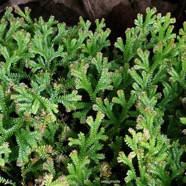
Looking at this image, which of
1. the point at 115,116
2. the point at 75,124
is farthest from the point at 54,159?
the point at 115,116

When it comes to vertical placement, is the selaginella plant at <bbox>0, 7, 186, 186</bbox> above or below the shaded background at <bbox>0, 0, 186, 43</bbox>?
below

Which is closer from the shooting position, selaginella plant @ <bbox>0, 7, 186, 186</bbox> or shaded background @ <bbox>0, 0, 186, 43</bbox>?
selaginella plant @ <bbox>0, 7, 186, 186</bbox>

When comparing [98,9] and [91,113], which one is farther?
[98,9]

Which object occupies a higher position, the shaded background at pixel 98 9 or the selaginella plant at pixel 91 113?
the shaded background at pixel 98 9

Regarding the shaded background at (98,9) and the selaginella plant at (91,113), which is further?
the shaded background at (98,9)

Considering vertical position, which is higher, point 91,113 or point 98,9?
point 98,9

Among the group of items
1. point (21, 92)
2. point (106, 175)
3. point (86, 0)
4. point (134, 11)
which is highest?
point (86, 0)

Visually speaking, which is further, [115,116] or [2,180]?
[115,116]

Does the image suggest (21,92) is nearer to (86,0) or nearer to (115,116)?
(115,116)
